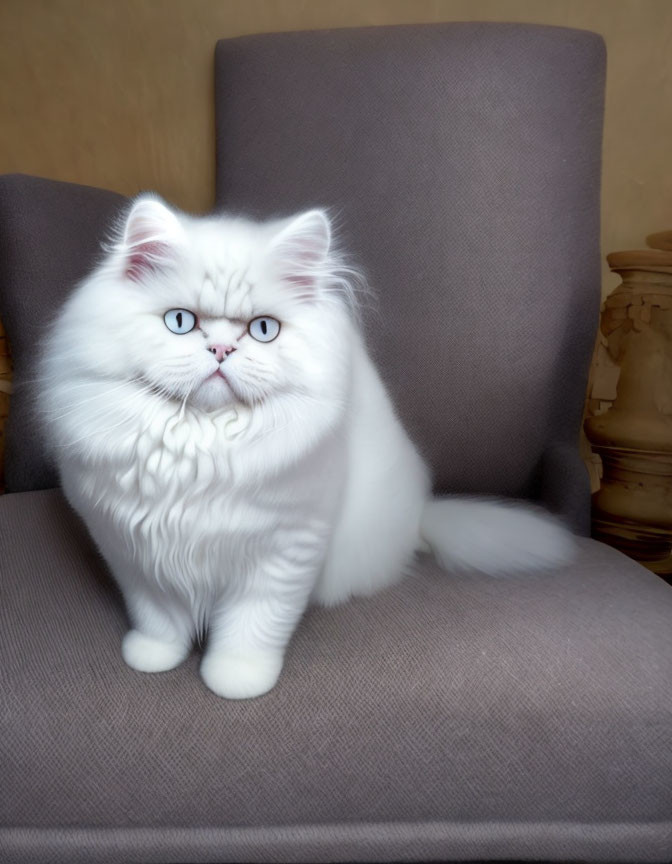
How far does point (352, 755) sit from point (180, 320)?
49cm

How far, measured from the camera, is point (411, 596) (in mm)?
915

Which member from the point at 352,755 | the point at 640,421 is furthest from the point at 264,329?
the point at 640,421

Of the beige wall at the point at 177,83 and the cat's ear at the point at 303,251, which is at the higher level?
the beige wall at the point at 177,83

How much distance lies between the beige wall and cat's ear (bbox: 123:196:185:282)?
107cm

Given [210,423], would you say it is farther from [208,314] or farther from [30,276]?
[30,276]

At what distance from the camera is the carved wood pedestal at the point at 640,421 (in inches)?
53.5

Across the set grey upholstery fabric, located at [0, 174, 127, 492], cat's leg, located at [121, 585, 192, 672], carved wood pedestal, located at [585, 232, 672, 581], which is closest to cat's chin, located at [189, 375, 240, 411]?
cat's leg, located at [121, 585, 192, 672]

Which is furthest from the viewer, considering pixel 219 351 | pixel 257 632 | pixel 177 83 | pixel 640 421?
pixel 177 83

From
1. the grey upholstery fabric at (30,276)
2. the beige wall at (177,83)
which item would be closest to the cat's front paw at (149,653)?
the grey upholstery fabric at (30,276)

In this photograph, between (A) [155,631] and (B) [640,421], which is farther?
(B) [640,421]

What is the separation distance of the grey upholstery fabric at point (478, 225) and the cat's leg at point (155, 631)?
0.65 m

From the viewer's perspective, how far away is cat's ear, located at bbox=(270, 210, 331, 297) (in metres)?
0.70

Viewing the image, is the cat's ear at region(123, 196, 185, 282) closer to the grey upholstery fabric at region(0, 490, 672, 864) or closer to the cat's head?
the cat's head

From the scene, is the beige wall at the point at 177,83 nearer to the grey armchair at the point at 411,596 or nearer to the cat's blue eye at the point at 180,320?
the grey armchair at the point at 411,596
